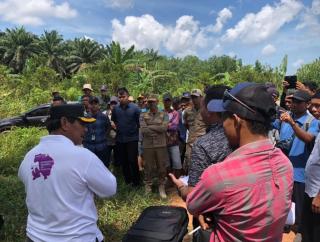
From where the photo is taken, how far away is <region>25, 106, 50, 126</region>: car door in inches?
578

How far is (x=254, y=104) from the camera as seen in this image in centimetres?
161

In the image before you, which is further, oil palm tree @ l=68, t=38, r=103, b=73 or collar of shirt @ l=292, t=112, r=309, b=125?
oil palm tree @ l=68, t=38, r=103, b=73

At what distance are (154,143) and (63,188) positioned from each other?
4449 millimetres

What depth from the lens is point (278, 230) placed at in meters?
1.66

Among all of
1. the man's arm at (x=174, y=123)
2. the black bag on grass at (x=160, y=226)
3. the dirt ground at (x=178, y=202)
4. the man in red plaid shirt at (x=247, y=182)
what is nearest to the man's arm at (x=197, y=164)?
the black bag on grass at (x=160, y=226)

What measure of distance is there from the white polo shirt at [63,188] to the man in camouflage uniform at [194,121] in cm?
367

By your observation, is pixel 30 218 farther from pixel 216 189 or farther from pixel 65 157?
pixel 216 189

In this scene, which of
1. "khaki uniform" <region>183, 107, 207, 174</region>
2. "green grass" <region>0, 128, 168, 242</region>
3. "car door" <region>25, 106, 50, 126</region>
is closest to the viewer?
"green grass" <region>0, 128, 168, 242</region>

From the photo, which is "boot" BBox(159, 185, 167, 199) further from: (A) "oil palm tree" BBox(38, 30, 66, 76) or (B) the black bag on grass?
(A) "oil palm tree" BBox(38, 30, 66, 76)

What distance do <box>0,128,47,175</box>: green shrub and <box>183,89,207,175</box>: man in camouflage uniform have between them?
12.6 feet

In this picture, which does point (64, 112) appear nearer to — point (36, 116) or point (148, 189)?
point (148, 189)

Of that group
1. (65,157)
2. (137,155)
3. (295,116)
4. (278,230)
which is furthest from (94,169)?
(137,155)

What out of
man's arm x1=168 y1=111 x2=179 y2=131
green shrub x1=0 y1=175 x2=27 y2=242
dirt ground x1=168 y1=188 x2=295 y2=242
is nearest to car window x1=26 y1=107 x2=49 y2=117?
green shrub x1=0 y1=175 x2=27 y2=242

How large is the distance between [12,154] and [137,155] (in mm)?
3831
